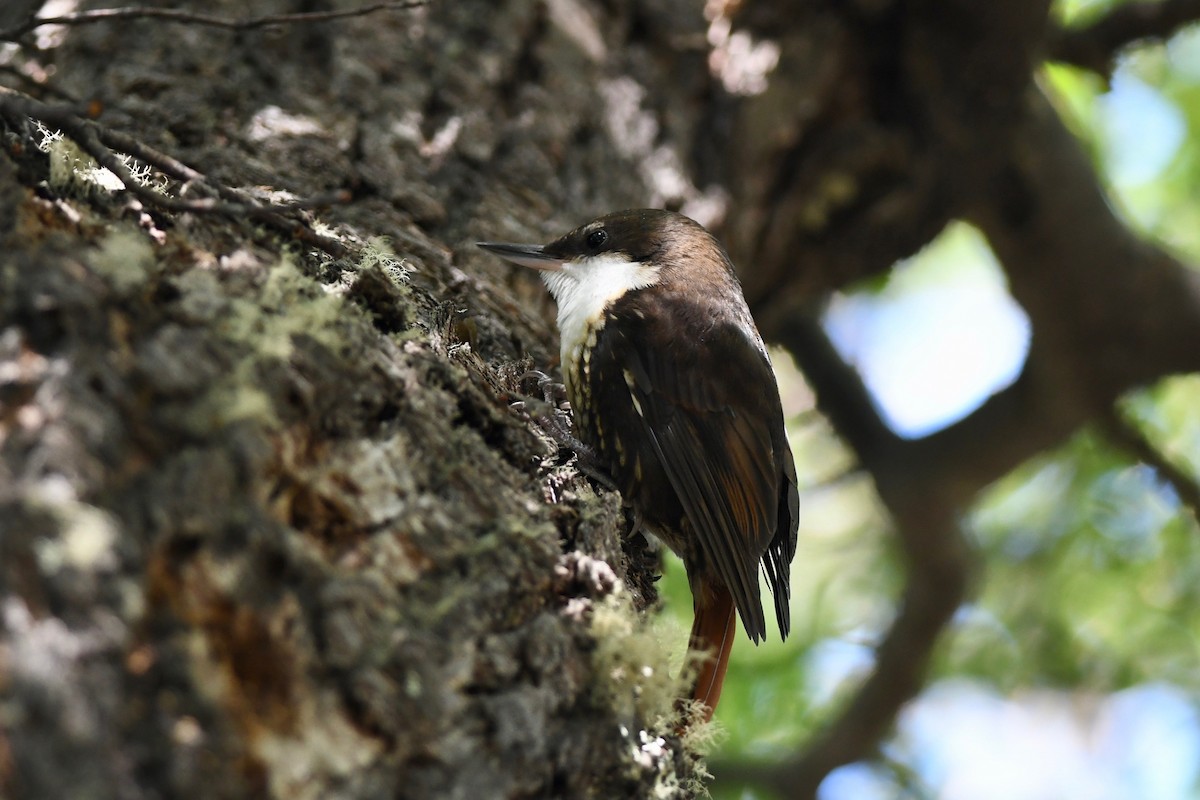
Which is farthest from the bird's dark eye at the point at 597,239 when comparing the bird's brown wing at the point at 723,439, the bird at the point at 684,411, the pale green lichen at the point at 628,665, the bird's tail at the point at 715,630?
the pale green lichen at the point at 628,665

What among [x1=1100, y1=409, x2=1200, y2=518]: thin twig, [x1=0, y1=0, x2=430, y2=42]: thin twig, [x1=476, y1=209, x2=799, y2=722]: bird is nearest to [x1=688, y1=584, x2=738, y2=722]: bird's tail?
[x1=476, y1=209, x2=799, y2=722]: bird

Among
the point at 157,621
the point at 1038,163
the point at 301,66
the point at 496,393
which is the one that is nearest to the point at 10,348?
the point at 157,621

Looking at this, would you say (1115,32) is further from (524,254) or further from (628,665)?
(628,665)

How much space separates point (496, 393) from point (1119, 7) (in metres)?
3.47

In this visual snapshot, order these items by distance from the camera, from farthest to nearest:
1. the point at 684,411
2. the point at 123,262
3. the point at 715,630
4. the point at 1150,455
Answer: the point at 1150,455 < the point at 684,411 < the point at 715,630 < the point at 123,262

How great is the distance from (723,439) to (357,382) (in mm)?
1402

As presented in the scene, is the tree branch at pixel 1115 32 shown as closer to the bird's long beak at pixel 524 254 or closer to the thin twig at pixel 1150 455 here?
the thin twig at pixel 1150 455

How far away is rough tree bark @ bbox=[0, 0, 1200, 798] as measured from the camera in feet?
4.38

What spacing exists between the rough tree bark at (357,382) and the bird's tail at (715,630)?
27 centimetres

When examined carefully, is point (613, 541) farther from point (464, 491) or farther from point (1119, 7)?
point (1119, 7)

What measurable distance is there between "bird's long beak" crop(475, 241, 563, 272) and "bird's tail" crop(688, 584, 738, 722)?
106 centimetres

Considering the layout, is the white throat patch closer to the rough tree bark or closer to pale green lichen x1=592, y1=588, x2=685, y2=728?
the rough tree bark

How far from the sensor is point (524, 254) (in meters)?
3.06

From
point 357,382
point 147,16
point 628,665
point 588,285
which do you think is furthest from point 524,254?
point 628,665
